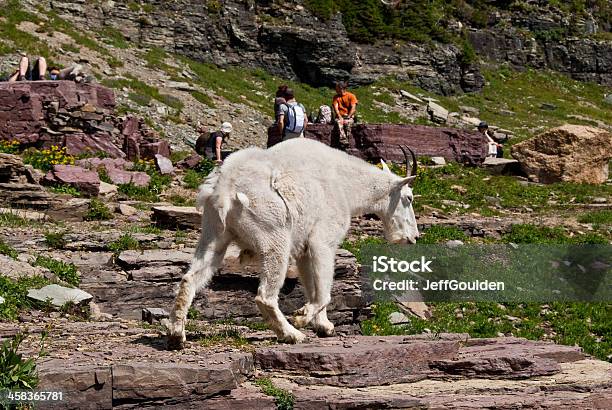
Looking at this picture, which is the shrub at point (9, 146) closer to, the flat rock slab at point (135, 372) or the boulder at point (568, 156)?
the flat rock slab at point (135, 372)

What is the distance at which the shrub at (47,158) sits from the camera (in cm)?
1748

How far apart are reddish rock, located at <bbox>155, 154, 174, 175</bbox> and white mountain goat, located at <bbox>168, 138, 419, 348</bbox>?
33.6 ft

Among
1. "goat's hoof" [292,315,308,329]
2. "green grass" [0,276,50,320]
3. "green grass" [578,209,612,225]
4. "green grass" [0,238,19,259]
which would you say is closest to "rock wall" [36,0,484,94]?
"green grass" [578,209,612,225]

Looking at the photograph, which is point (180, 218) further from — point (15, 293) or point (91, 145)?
point (91, 145)

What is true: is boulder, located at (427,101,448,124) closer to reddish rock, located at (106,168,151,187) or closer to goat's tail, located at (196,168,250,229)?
reddish rock, located at (106,168,151,187)

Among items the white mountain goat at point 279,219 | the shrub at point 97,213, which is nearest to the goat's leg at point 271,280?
the white mountain goat at point 279,219

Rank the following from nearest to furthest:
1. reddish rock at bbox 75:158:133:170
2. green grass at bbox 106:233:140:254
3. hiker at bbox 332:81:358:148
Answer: green grass at bbox 106:233:140:254
reddish rock at bbox 75:158:133:170
hiker at bbox 332:81:358:148

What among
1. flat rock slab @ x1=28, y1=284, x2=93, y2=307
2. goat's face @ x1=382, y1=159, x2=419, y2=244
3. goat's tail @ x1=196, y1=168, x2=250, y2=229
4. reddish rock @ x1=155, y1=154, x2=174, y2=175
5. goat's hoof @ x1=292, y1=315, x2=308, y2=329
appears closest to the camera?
goat's tail @ x1=196, y1=168, x2=250, y2=229

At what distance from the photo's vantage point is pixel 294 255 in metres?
8.20

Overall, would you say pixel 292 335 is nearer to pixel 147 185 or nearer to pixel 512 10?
pixel 147 185

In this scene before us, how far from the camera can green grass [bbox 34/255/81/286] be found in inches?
406

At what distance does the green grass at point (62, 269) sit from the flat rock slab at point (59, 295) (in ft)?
2.07

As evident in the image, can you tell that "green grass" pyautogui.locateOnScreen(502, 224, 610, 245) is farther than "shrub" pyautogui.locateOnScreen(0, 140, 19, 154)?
No

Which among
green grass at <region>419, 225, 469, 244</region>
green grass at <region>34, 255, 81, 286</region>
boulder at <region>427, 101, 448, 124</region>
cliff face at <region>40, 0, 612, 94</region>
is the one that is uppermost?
green grass at <region>34, 255, 81, 286</region>
